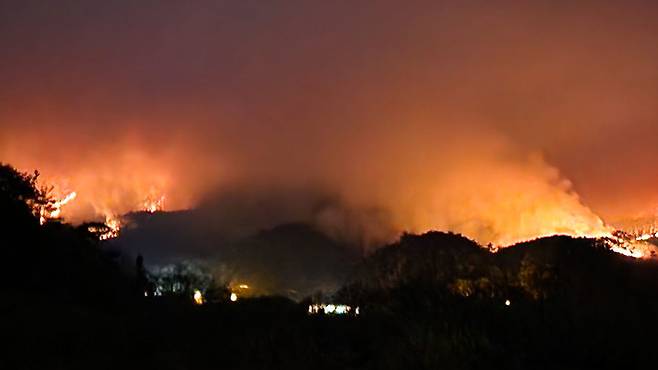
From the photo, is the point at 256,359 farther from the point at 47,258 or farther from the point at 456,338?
the point at 47,258

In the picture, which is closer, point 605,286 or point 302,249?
point 605,286

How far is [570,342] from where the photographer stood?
1125cm

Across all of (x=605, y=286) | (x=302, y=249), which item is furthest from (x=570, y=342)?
(x=302, y=249)

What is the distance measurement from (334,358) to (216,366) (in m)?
2.23

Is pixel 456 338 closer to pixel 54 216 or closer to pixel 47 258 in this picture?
pixel 47 258

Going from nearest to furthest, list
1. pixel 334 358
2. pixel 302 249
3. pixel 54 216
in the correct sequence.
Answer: pixel 334 358 → pixel 54 216 → pixel 302 249

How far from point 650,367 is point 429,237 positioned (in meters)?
88.4

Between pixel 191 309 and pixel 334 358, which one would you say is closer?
pixel 334 358

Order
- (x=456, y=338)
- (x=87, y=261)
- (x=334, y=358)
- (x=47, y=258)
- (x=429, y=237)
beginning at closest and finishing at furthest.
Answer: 1. (x=456, y=338)
2. (x=334, y=358)
3. (x=47, y=258)
4. (x=87, y=261)
5. (x=429, y=237)

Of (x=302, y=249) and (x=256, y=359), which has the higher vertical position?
(x=302, y=249)

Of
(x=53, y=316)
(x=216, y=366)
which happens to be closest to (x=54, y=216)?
(x=53, y=316)

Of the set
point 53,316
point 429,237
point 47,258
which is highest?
point 429,237

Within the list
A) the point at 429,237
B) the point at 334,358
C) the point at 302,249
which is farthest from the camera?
the point at 302,249

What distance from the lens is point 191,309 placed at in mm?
21297
